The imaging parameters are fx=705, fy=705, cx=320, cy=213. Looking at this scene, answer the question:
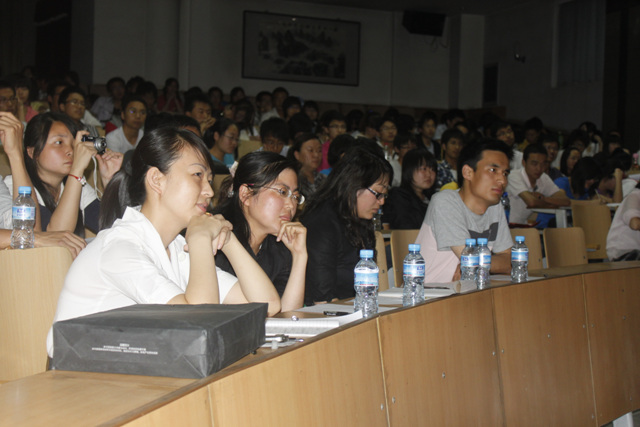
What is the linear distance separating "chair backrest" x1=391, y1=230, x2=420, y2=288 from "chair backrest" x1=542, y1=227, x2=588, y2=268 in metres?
0.96

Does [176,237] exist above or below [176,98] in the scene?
below

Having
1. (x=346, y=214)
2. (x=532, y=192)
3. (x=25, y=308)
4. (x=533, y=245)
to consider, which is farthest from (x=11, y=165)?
(x=532, y=192)

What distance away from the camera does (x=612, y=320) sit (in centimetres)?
289

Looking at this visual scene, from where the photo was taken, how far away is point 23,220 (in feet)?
9.07

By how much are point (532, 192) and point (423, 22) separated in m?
7.18

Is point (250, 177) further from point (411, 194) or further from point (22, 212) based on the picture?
point (411, 194)

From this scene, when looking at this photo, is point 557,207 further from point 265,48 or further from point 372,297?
point 265,48

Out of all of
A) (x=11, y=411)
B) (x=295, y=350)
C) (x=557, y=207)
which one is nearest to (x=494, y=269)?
(x=295, y=350)

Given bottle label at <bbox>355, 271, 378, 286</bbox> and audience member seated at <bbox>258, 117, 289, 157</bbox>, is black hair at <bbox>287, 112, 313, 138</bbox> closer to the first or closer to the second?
audience member seated at <bbox>258, 117, 289, 157</bbox>

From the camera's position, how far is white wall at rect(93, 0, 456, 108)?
10.9 m

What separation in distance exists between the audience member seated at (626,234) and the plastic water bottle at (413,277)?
2814 mm

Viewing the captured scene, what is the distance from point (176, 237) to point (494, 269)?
177cm

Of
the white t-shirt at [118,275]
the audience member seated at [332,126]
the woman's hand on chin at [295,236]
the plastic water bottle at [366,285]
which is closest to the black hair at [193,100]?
the audience member seated at [332,126]

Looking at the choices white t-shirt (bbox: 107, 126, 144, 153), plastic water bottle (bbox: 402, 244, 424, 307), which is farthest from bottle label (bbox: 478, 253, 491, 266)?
white t-shirt (bbox: 107, 126, 144, 153)
